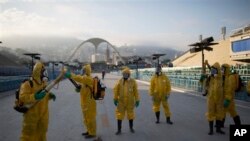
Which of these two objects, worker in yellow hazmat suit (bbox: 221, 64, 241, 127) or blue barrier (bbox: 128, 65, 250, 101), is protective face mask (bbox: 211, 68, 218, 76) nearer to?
worker in yellow hazmat suit (bbox: 221, 64, 241, 127)

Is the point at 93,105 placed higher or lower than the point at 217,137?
higher

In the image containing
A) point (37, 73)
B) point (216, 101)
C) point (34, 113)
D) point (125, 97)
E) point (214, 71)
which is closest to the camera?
point (34, 113)

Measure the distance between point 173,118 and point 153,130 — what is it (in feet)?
7.88

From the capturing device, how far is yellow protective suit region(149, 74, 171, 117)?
10164 millimetres

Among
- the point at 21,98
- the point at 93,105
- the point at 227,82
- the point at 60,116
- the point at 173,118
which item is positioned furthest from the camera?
the point at 60,116

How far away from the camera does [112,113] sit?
41.9ft

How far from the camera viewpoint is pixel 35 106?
5.69 m

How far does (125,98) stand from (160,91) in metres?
1.87

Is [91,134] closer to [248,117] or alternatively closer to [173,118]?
[173,118]

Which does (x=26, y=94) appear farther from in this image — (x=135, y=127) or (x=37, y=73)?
(x=135, y=127)

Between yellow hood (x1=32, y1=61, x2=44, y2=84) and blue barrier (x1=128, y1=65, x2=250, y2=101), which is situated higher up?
yellow hood (x1=32, y1=61, x2=44, y2=84)

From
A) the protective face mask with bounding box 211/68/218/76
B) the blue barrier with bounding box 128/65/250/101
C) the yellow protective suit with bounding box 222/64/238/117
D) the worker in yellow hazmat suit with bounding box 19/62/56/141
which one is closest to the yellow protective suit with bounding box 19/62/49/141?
the worker in yellow hazmat suit with bounding box 19/62/56/141

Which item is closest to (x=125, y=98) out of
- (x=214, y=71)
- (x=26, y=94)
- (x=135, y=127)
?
(x=135, y=127)

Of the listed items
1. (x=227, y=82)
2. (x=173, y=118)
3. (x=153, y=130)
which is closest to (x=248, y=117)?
(x=173, y=118)
